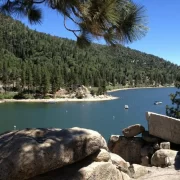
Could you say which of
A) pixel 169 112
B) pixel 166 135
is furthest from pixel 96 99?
pixel 166 135

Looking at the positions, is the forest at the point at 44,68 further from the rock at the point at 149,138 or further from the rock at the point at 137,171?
the rock at the point at 137,171

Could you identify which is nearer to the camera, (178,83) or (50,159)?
(50,159)

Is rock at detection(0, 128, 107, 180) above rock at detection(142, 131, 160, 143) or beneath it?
above

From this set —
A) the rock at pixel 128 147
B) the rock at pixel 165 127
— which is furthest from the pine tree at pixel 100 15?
the rock at pixel 128 147

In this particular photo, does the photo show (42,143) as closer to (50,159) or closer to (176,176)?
(50,159)

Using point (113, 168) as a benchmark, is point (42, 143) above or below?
above

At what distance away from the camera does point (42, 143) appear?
20.6 ft

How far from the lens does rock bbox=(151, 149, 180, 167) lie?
32.5 ft

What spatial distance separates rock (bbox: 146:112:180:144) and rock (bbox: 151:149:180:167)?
0.89 m

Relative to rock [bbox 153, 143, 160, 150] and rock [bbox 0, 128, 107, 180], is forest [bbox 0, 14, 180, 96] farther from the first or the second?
rock [bbox 0, 128, 107, 180]

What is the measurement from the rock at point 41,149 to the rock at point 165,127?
4535 mm

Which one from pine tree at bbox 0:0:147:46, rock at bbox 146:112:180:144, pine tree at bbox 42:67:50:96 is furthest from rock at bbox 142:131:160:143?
pine tree at bbox 42:67:50:96

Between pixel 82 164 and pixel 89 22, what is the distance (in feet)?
11.2

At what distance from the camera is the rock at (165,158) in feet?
32.5
